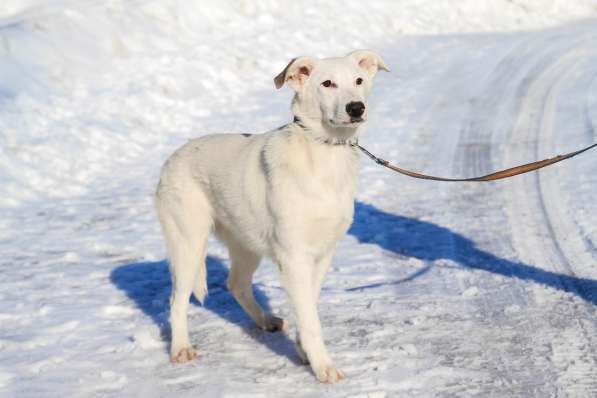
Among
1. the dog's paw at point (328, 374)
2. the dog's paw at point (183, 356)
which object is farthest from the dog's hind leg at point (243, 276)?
the dog's paw at point (328, 374)

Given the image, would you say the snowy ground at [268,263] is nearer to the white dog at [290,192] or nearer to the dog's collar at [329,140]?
the white dog at [290,192]

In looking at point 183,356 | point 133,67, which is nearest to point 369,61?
point 183,356

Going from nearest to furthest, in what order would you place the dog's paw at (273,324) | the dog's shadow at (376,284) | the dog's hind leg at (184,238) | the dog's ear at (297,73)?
the dog's ear at (297,73) < the dog's hind leg at (184,238) < the dog's paw at (273,324) < the dog's shadow at (376,284)

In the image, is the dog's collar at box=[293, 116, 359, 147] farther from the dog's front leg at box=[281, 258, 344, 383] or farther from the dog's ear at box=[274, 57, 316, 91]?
the dog's front leg at box=[281, 258, 344, 383]

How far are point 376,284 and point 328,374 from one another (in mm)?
1873

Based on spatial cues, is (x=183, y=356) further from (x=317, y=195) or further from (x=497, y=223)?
(x=497, y=223)

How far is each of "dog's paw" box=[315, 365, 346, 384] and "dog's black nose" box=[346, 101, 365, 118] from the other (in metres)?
1.43

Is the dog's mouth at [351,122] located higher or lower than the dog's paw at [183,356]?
higher

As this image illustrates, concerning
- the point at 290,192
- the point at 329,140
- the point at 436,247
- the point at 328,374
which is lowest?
the point at 436,247

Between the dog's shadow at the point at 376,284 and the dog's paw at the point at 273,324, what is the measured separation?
→ 0.15 ft

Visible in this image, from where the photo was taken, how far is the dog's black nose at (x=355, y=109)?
4531mm

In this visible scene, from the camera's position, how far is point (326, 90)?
4711 mm

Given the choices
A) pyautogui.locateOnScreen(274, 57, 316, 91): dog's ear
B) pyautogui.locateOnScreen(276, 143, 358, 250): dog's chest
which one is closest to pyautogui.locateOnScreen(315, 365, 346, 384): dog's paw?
pyautogui.locateOnScreen(276, 143, 358, 250): dog's chest

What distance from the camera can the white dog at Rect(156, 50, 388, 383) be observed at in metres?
4.61
